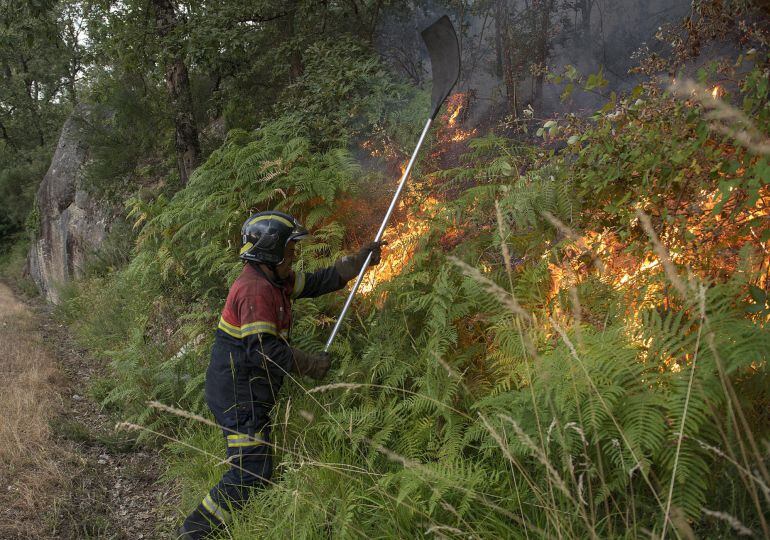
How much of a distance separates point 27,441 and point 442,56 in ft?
16.2

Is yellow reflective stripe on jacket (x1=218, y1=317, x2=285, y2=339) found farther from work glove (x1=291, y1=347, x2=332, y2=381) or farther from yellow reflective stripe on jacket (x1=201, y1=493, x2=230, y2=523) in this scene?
yellow reflective stripe on jacket (x1=201, y1=493, x2=230, y2=523)

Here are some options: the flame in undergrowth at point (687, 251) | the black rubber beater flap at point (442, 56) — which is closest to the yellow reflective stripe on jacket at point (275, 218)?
the black rubber beater flap at point (442, 56)

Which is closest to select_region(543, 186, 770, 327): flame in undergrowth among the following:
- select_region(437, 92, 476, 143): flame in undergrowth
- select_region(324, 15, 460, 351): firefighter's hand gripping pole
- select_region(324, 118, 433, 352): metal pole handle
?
select_region(324, 118, 433, 352): metal pole handle

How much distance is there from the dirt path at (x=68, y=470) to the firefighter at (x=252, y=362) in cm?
93

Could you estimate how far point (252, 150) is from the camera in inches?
254

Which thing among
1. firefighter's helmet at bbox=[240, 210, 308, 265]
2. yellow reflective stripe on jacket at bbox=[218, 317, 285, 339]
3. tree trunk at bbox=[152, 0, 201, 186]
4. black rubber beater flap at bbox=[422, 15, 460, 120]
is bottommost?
yellow reflective stripe on jacket at bbox=[218, 317, 285, 339]

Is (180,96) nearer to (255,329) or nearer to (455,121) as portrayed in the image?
(455,121)

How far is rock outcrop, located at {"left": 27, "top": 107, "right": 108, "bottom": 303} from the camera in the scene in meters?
13.7

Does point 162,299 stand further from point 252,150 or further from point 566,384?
point 566,384

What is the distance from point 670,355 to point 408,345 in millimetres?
1867

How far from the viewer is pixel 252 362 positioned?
3.89 m

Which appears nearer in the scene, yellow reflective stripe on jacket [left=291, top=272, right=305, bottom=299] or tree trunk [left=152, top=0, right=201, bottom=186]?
yellow reflective stripe on jacket [left=291, top=272, right=305, bottom=299]

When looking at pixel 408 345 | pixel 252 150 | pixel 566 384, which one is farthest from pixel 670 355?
pixel 252 150

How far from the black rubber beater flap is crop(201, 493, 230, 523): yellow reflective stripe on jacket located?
121 inches
